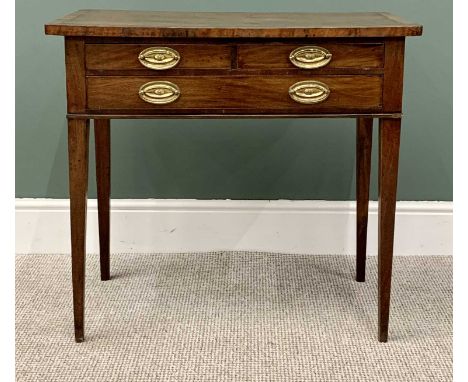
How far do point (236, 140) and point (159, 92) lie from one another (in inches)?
28.8

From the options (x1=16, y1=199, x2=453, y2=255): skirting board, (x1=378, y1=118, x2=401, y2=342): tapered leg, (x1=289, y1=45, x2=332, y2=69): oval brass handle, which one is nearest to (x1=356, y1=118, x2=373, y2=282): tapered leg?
(x1=16, y1=199, x2=453, y2=255): skirting board

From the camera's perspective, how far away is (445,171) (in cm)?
268

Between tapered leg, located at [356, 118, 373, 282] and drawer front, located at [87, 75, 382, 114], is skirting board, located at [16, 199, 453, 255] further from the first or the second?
drawer front, located at [87, 75, 382, 114]

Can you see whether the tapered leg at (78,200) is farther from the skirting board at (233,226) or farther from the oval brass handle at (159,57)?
the skirting board at (233,226)

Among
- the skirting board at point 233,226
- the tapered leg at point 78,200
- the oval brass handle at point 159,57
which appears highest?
the oval brass handle at point 159,57

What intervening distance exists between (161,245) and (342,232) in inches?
23.2

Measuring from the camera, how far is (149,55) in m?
1.93

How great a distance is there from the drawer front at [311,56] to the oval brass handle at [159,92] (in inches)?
6.5

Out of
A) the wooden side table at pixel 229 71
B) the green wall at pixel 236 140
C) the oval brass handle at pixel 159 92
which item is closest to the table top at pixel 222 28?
the wooden side table at pixel 229 71

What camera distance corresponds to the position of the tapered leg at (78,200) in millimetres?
1978

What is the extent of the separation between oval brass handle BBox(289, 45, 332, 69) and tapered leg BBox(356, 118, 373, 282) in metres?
0.47

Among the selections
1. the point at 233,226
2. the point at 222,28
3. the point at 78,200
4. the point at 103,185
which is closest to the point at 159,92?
the point at 222,28

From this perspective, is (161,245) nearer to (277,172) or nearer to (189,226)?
(189,226)

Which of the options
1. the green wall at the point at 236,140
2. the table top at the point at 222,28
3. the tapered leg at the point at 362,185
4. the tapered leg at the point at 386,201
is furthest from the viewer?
the green wall at the point at 236,140
